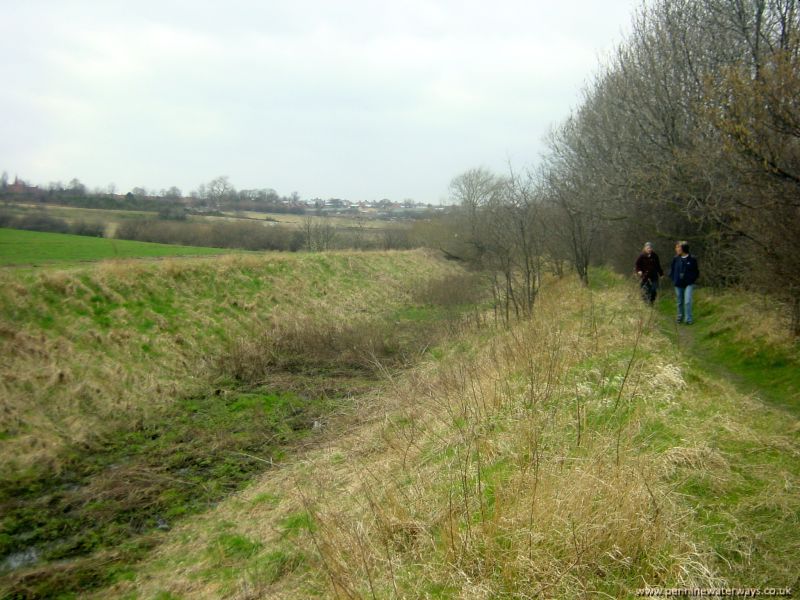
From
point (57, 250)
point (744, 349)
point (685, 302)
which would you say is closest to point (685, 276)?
point (685, 302)

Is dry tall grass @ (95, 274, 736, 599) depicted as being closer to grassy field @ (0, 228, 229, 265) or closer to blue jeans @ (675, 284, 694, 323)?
blue jeans @ (675, 284, 694, 323)

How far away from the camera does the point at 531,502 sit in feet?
11.5

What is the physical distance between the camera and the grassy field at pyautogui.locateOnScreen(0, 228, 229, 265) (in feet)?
62.7

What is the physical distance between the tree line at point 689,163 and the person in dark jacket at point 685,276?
2.92 ft

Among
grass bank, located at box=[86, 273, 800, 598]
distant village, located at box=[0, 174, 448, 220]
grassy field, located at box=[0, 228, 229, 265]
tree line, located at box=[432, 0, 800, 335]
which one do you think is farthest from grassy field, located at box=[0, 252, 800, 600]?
distant village, located at box=[0, 174, 448, 220]

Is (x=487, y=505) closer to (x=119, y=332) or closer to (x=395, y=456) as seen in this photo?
(x=395, y=456)

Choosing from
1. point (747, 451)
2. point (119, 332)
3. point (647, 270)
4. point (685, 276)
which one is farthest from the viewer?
point (119, 332)

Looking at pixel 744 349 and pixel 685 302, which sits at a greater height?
pixel 685 302

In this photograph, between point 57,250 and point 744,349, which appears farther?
point 57,250

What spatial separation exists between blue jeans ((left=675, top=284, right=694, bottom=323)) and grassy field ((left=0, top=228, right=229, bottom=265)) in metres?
20.3

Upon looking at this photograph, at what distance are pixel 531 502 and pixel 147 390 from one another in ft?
39.5

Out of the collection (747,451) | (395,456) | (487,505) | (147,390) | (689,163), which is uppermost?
(689,163)

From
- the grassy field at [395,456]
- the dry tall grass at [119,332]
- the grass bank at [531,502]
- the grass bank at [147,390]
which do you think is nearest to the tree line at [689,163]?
the grassy field at [395,456]

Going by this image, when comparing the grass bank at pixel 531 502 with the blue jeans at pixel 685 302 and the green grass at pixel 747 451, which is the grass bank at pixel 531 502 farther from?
the blue jeans at pixel 685 302
